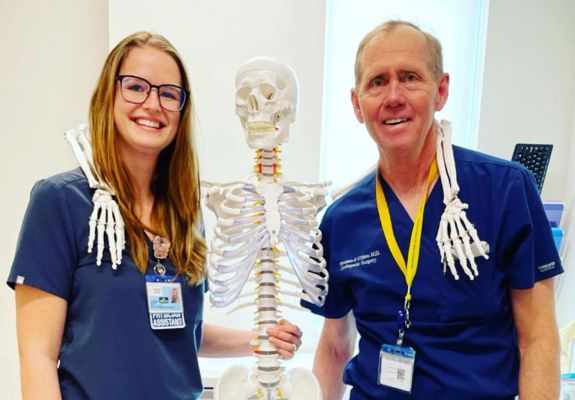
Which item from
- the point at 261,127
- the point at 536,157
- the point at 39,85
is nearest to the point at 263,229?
the point at 261,127

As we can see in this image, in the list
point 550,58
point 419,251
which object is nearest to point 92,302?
point 419,251

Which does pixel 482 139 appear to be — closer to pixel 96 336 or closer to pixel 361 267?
pixel 361 267

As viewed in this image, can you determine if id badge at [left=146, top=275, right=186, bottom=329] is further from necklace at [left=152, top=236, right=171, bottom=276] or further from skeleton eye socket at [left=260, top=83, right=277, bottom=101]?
skeleton eye socket at [left=260, top=83, right=277, bottom=101]

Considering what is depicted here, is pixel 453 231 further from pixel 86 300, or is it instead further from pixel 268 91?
pixel 86 300

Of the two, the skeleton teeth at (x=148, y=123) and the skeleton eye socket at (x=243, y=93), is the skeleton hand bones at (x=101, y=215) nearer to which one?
the skeleton teeth at (x=148, y=123)

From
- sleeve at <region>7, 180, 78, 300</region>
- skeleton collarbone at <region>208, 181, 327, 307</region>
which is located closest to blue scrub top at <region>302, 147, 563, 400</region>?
skeleton collarbone at <region>208, 181, 327, 307</region>

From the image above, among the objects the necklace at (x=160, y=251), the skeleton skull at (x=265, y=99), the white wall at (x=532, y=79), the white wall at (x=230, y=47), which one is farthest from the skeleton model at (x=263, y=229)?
the white wall at (x=532, y=79)

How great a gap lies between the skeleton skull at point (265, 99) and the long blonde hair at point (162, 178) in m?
0.20

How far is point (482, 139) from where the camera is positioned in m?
2.08

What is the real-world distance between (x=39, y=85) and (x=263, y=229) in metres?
1.55

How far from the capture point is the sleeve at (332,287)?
1.21m

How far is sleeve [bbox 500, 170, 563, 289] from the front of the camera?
3.29 feet

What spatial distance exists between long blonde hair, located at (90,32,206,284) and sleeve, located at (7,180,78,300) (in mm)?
121

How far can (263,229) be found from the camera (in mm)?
1012
